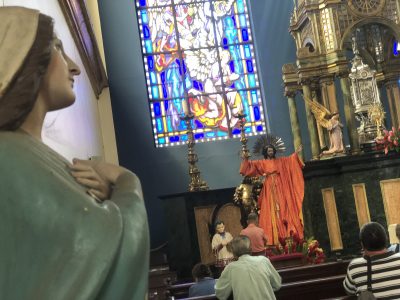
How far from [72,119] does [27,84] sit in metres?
8.19

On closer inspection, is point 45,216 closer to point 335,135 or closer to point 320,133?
point 335,135

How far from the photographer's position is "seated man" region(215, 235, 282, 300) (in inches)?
220

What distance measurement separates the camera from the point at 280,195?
1253cm

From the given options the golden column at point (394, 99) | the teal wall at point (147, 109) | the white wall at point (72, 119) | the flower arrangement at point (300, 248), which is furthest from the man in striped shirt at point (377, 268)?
the teal wall at point (147, 109)

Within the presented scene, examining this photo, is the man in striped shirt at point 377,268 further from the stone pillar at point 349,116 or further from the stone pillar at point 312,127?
the stone pillar at point 312,127

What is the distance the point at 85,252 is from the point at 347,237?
11.3 meters

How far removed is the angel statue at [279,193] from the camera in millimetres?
12375

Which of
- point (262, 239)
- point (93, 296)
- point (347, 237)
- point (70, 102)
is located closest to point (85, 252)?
point (93, 296)

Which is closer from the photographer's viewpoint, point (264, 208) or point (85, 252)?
point (85, 252)

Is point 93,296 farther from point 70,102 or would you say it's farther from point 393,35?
point 393,35

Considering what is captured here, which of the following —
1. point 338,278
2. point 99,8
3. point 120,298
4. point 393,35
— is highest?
point 99,8

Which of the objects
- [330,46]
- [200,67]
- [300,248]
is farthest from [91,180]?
[200,67]

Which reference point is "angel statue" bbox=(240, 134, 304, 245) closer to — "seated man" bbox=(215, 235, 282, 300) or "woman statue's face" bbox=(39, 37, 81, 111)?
"seated man" bbox=(215, 235, 282, 300)

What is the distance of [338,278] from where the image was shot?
6.90 m
